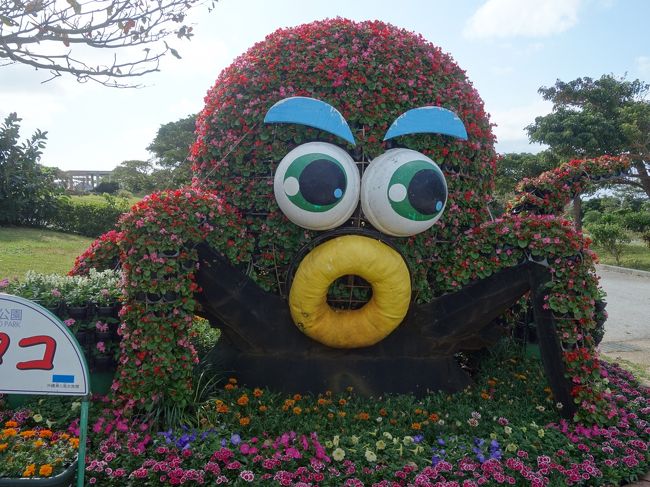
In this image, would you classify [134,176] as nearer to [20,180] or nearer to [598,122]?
[20,180]

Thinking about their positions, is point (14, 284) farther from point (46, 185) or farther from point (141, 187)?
point (141, 187)

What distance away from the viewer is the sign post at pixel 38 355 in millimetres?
2541

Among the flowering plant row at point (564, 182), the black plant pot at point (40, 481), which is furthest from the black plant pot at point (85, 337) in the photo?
the flowering plant row at point (564, 182)

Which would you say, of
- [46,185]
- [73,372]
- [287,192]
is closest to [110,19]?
[287,192]

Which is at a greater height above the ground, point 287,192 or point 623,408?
point 287,192

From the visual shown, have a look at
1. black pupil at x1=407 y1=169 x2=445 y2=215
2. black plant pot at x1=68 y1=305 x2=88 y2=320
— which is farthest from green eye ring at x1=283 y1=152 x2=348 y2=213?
black plant pot at x1=68 y1=305 x2=88 y2=320

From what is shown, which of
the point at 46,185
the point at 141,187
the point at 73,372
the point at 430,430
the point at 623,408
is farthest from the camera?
the point at 141,187

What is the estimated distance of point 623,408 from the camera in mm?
4254

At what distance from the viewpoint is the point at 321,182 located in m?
3.53

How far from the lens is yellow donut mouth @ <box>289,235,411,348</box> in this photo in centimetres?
363

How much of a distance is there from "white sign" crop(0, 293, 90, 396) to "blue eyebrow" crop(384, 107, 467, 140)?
7.65 feet

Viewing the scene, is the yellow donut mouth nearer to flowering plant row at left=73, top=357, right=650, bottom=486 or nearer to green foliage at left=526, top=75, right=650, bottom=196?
flowering plant row at left=73, top=357, right=650, bottom=486

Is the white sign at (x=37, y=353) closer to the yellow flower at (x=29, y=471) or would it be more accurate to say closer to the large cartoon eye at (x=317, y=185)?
the yellow flower at (x=29, y=471)

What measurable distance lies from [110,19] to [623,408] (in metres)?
4.53
